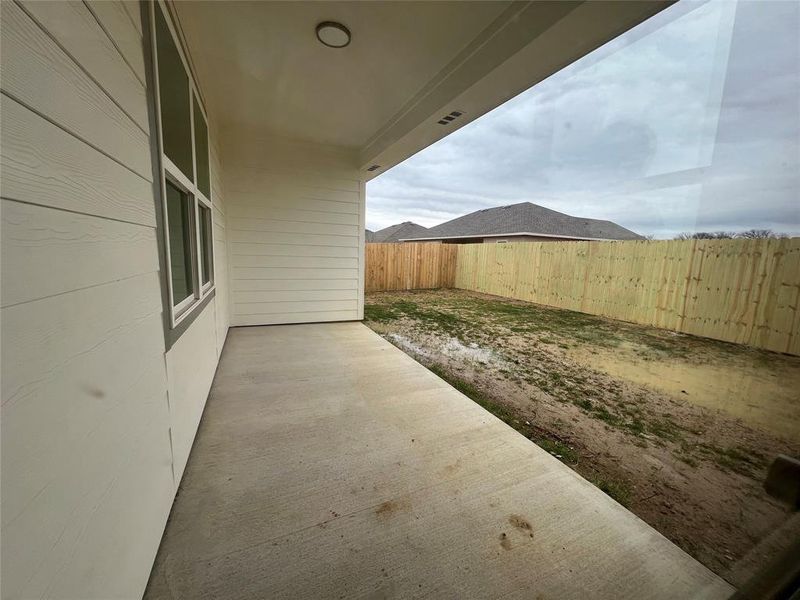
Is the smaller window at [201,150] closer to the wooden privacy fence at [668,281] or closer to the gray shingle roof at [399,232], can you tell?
the wooden privacy fence at [668,281]

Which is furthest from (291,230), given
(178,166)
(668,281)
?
(668,281)

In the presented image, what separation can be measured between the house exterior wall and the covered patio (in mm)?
317

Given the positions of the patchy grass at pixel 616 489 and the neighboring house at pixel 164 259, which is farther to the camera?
the patchy grass at pixel 616 489

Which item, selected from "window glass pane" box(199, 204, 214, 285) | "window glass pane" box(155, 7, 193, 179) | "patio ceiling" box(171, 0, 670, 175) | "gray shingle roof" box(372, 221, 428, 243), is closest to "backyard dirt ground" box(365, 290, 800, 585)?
"patio ceiling" box(171, 0, 670, 175)

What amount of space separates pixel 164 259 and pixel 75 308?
2.61ft

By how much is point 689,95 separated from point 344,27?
2.10 m

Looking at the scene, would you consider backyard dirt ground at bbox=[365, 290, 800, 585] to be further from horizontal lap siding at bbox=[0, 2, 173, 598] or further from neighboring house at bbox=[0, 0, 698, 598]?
horizontal lap siding at bbox=[0, 2, 173, 598]

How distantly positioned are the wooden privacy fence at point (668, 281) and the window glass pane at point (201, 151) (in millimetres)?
3511

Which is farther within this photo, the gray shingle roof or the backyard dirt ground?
the gray shingle roof

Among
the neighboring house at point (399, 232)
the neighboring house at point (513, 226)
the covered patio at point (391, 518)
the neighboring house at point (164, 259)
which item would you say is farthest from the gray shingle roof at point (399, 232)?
the covered patio at point (391, 518)

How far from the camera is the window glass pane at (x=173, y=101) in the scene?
5.36 feet

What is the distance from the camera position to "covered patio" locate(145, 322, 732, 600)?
3.94 feet

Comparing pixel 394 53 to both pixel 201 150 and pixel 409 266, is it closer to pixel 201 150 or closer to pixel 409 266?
Result: pixel 201 150

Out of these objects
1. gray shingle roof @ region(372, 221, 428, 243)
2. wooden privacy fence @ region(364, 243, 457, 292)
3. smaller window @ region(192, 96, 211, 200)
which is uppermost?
gray shingle roof @ region(372, 221, 428, 243)
